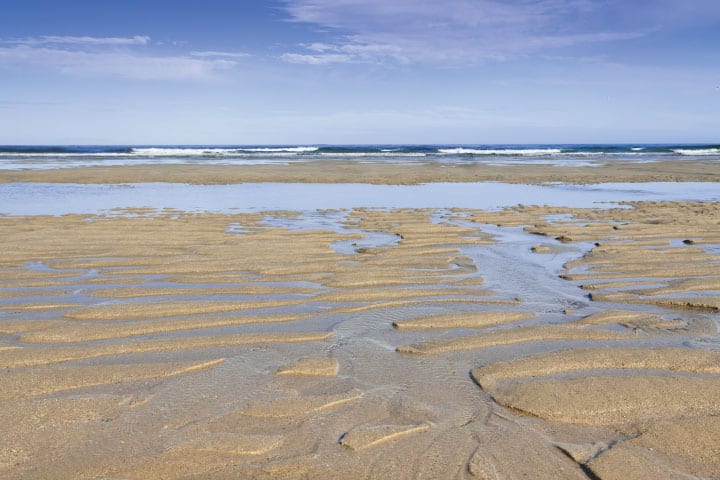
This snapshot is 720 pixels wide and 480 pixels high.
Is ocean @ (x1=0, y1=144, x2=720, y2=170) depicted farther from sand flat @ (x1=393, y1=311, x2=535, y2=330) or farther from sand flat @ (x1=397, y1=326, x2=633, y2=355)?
sand flat @ (x1=397, y1=326, x2=633, y2=355)

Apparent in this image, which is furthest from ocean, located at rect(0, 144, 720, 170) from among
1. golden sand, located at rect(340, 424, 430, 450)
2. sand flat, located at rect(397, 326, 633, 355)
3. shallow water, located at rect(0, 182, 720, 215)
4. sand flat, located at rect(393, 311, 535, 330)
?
golden sand, located at rect(340, 424, 430, 450)

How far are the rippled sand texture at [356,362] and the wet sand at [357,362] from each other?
2 centimetres

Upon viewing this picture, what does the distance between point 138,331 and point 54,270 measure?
3306 mm

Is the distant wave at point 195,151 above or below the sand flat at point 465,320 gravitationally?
above

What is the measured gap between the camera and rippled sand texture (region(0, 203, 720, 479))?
3.33 meters

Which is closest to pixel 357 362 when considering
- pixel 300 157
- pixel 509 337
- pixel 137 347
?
pixel 509 337

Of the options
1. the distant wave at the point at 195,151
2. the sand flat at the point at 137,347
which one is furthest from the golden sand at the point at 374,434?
the distant wave at the point at 195,151

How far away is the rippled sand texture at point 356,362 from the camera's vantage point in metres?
3.33

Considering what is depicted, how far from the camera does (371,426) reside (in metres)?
3.64

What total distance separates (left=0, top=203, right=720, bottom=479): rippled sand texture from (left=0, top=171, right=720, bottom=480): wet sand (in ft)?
0.07

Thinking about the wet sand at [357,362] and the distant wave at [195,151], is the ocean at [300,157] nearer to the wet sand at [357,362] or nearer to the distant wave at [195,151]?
the distant wave at [195,151]

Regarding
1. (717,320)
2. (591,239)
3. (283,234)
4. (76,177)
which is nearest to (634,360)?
(717,320)

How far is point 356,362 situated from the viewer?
4.75 m

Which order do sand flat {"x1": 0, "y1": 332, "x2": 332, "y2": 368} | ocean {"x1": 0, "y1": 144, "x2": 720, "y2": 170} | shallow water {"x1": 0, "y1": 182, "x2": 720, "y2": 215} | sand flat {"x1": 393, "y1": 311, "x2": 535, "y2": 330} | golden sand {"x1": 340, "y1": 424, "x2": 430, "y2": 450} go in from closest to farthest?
golden sand {"x1": 340, "y1": 424, "x2": 430, "y2": 450} → sand flat {"x1": 0, "y1": 332, "x2": 332, "y2": 368} → sand flat {"x1": 393, "y1": 311, "x2": 535, "y2": 330} → shallow water {"x1": 0, "y1": 182, "x2": 720, "y2": 215} → ocean {"x1": 0, "y1": 144, "x2": 720, "y2": 170}
